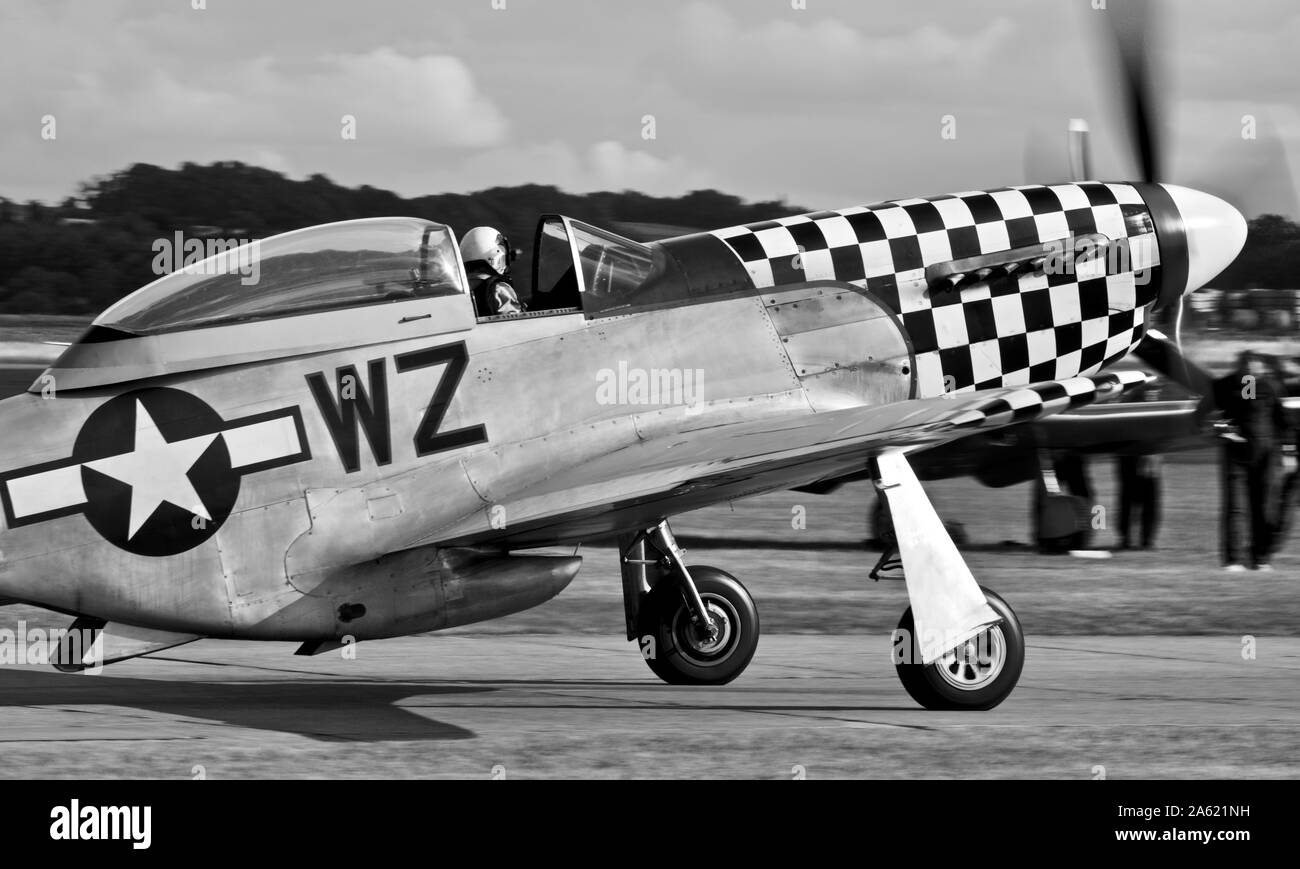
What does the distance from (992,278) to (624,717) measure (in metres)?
2.91

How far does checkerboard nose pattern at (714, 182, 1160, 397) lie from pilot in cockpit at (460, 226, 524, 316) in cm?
113

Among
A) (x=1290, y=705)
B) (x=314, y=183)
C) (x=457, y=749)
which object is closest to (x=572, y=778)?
(x=457, y=749)

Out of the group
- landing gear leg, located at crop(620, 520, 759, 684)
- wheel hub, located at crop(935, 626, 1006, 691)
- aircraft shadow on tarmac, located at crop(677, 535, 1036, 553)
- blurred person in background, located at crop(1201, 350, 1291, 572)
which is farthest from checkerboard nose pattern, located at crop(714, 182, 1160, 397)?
aircraft shadow on tarmac, located at crop(677, 535, 1036, 553)

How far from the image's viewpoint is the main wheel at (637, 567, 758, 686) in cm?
745

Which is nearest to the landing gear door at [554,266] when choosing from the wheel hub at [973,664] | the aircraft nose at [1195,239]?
the wheel hub at [973,664]

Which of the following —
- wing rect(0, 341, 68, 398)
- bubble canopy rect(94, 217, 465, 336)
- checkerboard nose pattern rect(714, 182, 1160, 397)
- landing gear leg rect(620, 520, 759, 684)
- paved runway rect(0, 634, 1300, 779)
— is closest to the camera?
paved runway rect(0, 634, 1300, 779)

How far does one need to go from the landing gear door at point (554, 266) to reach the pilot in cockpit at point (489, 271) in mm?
166

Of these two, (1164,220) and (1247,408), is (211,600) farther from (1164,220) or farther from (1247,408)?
(1247,408)

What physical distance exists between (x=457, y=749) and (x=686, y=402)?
1953mm

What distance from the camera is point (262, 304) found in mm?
6242

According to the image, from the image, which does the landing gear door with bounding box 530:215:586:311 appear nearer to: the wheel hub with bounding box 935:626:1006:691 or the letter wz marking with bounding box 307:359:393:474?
the letter wz marking with bounding box 307:359:393:474

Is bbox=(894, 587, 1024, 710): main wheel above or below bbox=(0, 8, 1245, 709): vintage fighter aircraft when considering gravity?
below

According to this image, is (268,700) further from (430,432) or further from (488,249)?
(488,249)

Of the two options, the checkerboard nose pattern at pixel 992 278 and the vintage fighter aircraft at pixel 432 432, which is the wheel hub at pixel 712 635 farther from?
the checkerboard nose pattern at pixel 992 278
